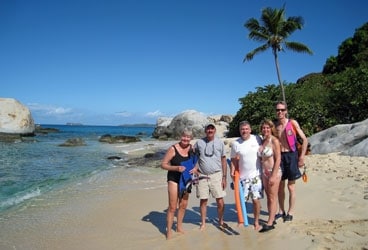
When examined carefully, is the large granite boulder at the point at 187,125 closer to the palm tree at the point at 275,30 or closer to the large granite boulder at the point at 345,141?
the palm tree at the point at 275,30

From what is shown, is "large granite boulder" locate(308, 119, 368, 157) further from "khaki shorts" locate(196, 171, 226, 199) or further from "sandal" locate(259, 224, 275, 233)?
"khaki shorts" locate(196, 171, 226, 199)

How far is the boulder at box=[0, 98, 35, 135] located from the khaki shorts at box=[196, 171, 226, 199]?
39.5 metres

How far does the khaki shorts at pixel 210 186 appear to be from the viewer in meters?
5.39

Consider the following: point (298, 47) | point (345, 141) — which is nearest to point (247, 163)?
point (345, 141)

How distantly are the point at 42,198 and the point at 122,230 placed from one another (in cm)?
397

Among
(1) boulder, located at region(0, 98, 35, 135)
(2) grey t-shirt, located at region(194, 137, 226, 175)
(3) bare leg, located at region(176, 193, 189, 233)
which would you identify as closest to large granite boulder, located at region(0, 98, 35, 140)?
(1) boulder, located at region(0, 98, 35, 135)

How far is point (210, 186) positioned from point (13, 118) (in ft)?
130

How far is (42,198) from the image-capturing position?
8852 millimetres

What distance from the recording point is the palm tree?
2394cm

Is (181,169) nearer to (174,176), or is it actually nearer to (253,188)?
(174,176)

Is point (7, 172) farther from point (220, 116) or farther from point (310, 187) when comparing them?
point (220, 116)

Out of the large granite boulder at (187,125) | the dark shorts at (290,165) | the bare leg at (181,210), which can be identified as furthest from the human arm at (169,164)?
the large granite boulder at (187,125)

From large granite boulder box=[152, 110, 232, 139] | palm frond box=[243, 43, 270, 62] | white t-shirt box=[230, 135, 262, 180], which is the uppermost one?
palm frond box=[243, 43, 270, 62]

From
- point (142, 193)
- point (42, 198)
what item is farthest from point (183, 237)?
point (42, 198)
